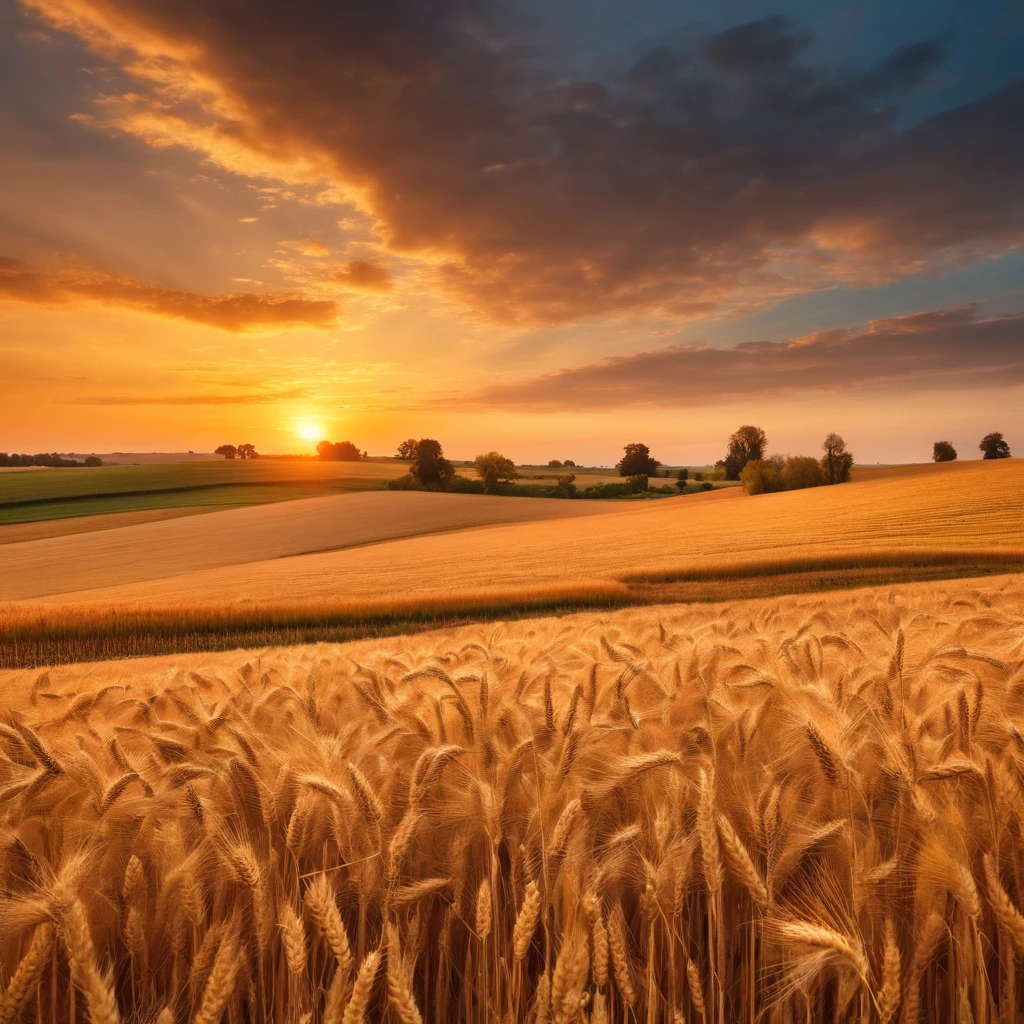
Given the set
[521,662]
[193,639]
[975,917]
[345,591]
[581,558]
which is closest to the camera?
[975,917]

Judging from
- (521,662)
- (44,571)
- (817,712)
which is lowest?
(44,571)

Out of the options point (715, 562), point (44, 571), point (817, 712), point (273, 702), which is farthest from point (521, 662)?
point (44, 571)

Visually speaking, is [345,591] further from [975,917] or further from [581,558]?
[975,917]

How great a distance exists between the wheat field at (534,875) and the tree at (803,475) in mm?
66129

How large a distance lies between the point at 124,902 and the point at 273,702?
1323 mm

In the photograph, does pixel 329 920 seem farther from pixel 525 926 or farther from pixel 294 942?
pixel 525 926

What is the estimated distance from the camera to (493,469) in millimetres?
79938

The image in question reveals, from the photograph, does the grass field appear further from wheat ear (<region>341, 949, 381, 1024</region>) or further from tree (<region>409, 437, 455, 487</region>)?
wheat ear (<region>341, 949, 381, 1024</region>)

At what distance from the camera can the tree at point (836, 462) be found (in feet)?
206

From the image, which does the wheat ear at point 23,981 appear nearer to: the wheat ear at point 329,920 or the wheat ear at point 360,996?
the wheat ear at point 329,920

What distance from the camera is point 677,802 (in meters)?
1.71

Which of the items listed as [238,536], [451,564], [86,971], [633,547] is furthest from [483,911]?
[238,536]

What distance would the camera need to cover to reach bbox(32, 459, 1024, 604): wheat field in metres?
21.2

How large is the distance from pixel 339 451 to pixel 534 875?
11614cm
